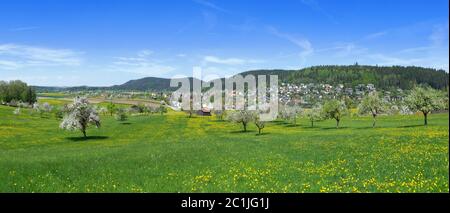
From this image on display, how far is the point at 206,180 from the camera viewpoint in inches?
714

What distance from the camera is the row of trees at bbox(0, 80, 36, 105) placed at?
593 feet

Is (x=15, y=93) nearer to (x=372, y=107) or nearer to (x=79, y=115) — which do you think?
(x=79, y=115)

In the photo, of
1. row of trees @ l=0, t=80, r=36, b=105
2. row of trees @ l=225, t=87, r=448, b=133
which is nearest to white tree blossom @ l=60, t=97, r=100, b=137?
row of trees @ l=225, t=87, r=448, b=133

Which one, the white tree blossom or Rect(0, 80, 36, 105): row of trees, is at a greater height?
Rect(0, 80, 36, 105): row of trees

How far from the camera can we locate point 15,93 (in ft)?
603

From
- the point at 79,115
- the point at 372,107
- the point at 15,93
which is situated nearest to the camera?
the point at 79,115

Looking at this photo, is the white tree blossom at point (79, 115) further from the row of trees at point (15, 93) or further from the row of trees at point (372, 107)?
the row of trees at point (15, 93)

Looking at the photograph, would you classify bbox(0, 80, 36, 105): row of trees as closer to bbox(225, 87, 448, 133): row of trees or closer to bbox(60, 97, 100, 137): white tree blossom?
bbox(60, 97, 100, 137): white tree blossom

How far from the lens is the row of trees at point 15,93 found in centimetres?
18062

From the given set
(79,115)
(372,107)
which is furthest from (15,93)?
(372,107)
